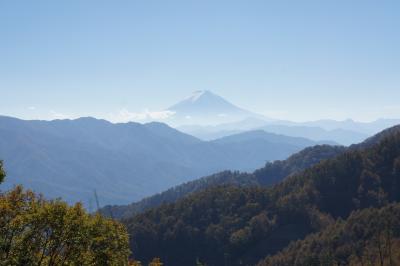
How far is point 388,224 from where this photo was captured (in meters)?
153

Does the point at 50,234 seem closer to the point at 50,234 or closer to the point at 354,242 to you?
the point at 50,234

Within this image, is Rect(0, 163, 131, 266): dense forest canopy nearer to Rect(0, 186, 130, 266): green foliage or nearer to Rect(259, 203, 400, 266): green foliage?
Answer: Rect(0, 186, 130, 266): green foliage

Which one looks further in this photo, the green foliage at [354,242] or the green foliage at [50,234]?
the green foliage at [354,242]

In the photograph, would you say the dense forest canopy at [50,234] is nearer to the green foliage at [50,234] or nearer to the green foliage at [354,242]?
the green foliage at [50,234]

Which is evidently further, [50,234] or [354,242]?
[354,242]

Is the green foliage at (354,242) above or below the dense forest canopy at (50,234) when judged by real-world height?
below

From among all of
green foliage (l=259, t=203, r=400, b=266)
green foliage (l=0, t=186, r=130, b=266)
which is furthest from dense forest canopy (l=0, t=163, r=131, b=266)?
green foliage (l=259, t=203, r=400, b=266)

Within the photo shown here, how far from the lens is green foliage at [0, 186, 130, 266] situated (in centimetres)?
2586

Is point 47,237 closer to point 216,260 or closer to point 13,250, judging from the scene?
point 13,250

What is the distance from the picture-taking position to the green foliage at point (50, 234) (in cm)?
2586

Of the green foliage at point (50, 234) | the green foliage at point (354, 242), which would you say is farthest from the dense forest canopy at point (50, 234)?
the green foliage at point (354, 242)

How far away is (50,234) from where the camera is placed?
2709 cm

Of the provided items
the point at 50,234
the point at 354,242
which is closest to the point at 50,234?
the point at 50,234

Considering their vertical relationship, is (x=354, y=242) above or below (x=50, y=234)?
below
